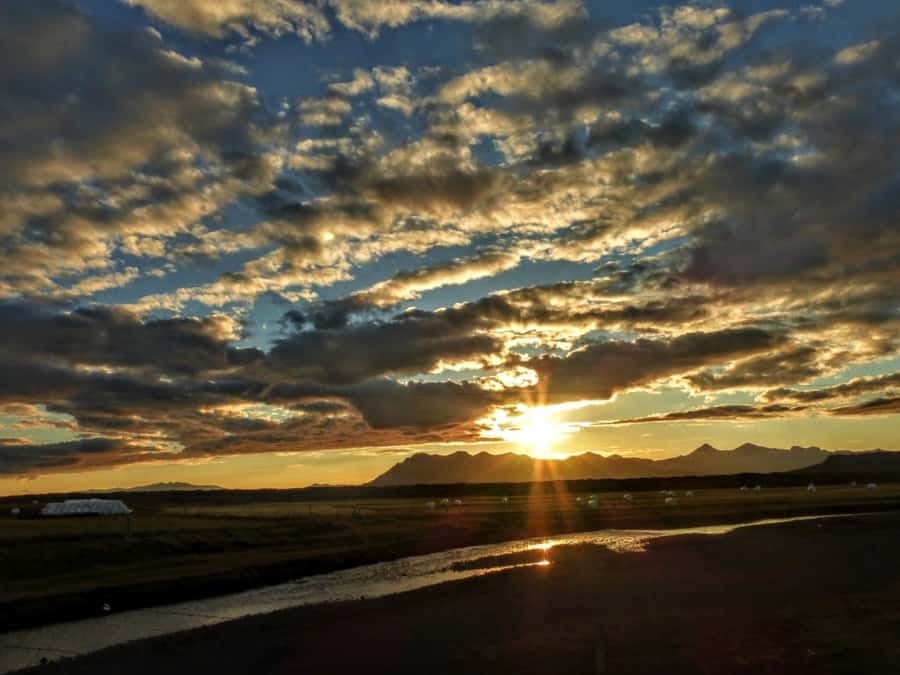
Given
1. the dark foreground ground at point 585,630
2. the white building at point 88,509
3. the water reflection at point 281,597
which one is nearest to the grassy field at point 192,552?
the water reflection at point 281,597

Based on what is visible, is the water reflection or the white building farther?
the white building

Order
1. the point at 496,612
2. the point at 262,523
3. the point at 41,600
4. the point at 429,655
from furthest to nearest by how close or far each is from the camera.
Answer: the point at 262,523 < the point at 41,600 < the point at 496,612 < the point at 429,655

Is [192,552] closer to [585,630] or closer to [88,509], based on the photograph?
[585,630]

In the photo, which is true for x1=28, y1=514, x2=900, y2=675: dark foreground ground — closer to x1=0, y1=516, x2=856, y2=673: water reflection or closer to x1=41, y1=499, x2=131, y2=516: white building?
x1=0, y1=516, x2=856, y2=673: water reflection

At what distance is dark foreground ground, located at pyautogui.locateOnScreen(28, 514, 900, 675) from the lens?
23.8 m

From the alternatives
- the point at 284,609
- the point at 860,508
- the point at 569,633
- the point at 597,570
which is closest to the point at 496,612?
the point at 569,633

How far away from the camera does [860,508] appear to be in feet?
396

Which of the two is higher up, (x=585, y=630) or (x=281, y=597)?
(x=281, y=597)

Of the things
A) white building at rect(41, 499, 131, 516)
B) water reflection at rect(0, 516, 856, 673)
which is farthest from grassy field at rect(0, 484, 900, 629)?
white building at rect(41, 499, 131, 516)

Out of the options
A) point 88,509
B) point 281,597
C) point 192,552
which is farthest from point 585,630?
point 88,509

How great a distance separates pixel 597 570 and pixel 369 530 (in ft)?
135

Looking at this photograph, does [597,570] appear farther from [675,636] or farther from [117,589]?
[117,589]

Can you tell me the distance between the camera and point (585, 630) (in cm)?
2927

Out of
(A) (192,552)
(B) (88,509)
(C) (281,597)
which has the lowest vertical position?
(C) (281,597)
